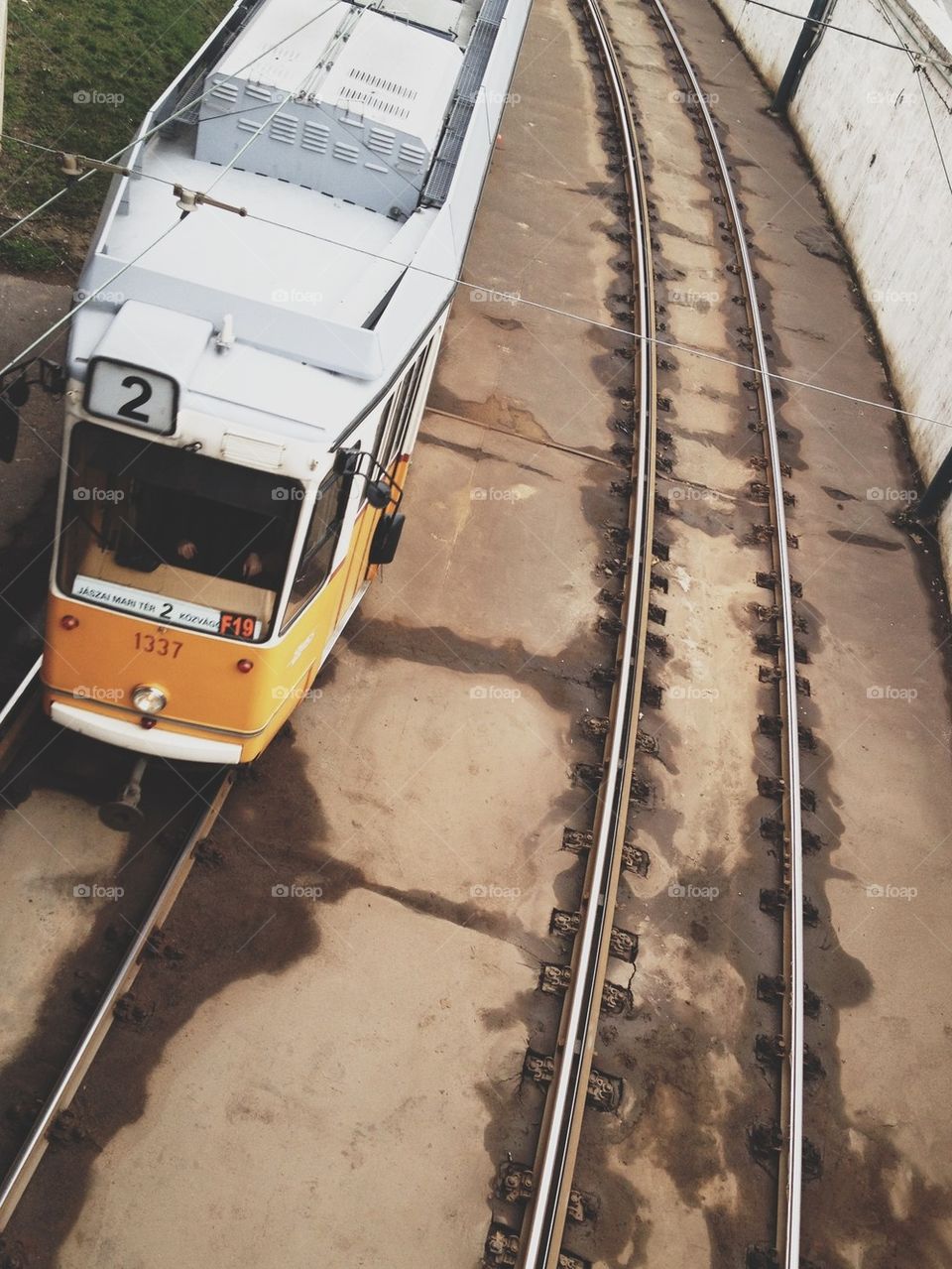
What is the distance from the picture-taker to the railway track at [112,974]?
541 centimetres

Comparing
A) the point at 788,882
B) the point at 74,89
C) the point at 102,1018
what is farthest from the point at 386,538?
the point at 74,89

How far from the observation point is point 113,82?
A: 14219mm

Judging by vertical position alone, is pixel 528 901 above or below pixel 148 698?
below

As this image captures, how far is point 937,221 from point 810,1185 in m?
11.8

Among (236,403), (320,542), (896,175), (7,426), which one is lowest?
(320,542)

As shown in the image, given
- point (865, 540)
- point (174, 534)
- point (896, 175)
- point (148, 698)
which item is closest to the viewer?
point (174, 534)

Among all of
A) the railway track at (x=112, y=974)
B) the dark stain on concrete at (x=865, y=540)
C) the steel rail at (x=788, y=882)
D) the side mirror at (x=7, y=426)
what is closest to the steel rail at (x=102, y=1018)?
the railway track at (x=112, y=974)

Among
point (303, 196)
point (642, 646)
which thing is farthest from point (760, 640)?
point (303, 196)

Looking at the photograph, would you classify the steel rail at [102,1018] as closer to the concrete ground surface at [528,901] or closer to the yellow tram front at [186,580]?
the concrete ground surface at [528,901]

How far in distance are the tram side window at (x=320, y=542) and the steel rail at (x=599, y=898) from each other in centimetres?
289

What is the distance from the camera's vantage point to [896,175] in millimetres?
15094

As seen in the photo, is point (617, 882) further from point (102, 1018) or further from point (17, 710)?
point (17, 710)

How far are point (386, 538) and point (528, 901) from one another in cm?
269

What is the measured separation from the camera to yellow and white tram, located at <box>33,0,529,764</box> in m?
5.72
